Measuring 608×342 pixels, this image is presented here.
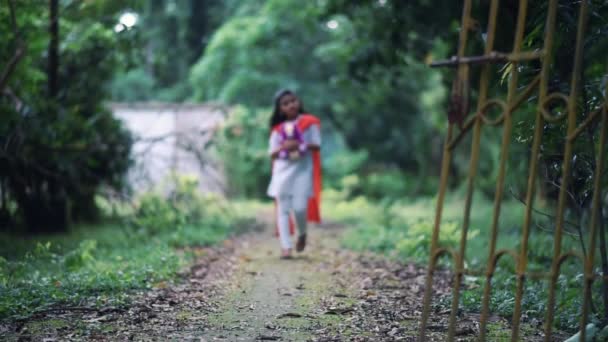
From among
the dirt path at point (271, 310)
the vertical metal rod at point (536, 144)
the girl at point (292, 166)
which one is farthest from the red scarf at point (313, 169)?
the vertical metal rod at point (536, 144)

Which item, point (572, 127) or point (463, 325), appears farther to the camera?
point (463, 325)

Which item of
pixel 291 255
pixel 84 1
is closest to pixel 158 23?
pixel 84 1

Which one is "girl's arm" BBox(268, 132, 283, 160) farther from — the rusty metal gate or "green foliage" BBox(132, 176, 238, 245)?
the rusty metal gate

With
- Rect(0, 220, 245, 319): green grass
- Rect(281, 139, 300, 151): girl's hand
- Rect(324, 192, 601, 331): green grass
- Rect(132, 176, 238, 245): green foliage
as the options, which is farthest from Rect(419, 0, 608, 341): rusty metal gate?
Rect(132, 176, 238, 245): green foliage

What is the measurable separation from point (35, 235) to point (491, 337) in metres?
6.98

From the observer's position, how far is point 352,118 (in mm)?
20766

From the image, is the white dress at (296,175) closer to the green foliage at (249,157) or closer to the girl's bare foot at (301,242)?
the girl's bare foot at (301,242)

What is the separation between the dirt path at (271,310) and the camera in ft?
13.2

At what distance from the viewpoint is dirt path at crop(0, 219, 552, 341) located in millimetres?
4020

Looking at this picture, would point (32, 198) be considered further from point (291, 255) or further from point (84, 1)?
point (291, 255)

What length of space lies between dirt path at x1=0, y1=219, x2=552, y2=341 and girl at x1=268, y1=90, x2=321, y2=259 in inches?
23.7

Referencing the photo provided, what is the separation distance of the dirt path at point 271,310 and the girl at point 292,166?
1.97 ft

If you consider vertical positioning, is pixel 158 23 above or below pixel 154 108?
above

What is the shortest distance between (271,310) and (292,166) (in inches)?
120
